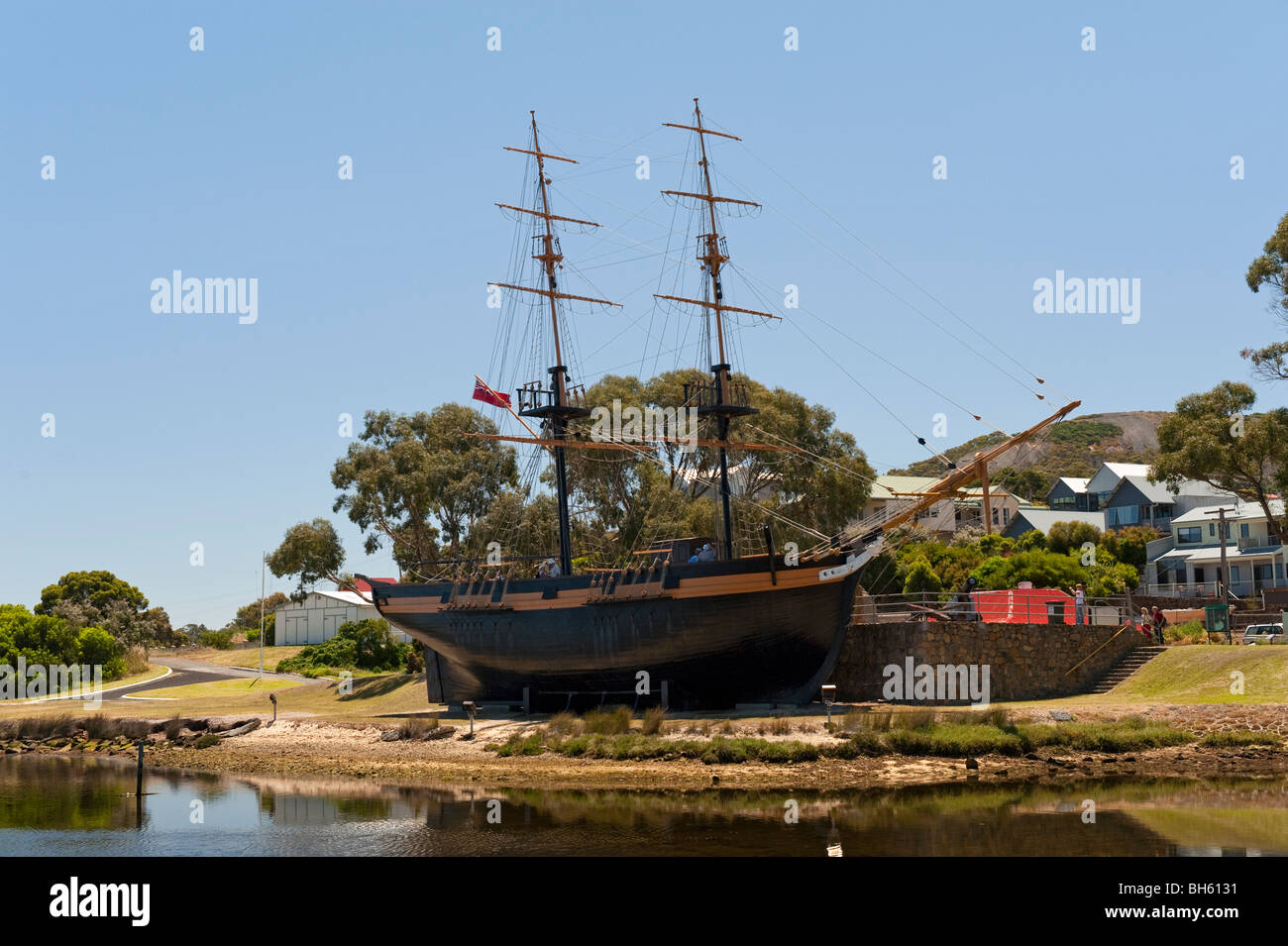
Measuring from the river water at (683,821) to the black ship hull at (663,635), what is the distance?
10353 millimetres

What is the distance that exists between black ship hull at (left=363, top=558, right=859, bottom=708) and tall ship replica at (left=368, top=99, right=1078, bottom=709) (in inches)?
1.7

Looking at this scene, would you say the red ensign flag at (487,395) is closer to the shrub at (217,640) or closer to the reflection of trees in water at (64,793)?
the reflection of trees in water at (64,793)

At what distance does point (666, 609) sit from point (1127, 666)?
44.8 ft

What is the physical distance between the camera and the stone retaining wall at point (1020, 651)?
33781 mm

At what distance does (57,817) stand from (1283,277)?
124 ft

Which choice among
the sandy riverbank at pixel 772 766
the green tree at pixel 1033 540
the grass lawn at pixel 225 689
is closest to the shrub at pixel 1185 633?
the sandy riverbank at pixel 772 766

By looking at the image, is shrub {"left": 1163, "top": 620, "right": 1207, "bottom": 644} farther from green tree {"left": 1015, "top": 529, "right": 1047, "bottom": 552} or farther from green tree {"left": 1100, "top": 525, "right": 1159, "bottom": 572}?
green tree {"left": 1100, "top": 525, "right": 1159, "bottom": 572}

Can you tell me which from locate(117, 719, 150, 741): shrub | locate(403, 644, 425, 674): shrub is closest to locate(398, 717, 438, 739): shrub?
locate(117, 719, 150, 741): shrub

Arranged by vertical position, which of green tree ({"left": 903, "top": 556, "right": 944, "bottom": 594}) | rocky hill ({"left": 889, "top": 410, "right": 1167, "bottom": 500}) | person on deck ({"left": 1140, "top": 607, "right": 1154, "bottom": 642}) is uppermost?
rocky hill ({"left": 889, "top": 410, "right": 1167, "bottom": 500})

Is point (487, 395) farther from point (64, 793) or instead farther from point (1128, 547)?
point (1128, 547)

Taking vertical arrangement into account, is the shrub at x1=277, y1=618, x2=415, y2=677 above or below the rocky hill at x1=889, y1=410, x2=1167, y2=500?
below

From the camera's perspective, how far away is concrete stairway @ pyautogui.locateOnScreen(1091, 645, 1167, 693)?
33.7 m

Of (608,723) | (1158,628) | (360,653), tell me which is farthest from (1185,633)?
(360,653)
